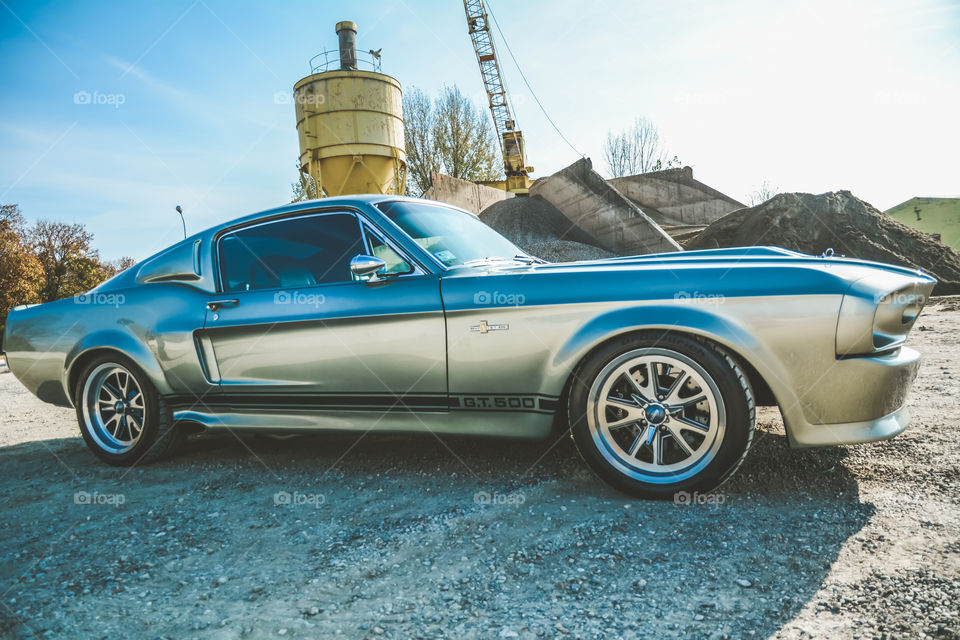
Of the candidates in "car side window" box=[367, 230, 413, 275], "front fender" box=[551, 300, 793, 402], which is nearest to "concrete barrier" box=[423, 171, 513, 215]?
"car side window" box=[367, 230, 413, 275]

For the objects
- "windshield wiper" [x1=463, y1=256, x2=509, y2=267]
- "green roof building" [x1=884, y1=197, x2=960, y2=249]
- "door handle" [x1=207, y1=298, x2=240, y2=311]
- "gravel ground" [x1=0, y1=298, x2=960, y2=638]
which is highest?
"green roof building" [x1=884, y1=197, x2=960, y2=249]

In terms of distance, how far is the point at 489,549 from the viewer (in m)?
2.39

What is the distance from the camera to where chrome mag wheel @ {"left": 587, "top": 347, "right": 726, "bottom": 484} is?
8.84 feet

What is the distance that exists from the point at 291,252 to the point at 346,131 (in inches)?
662

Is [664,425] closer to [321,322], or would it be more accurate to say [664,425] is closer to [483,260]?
[483,260]

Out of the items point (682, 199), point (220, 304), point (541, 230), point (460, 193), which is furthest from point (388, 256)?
point (682, 199)

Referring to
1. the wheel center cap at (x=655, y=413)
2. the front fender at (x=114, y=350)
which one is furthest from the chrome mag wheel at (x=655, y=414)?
the front fender at (x=114, y=350)

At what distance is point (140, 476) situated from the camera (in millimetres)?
3746

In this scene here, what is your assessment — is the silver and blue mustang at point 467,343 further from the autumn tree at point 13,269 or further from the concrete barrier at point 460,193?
the autumn tree at point 13,269

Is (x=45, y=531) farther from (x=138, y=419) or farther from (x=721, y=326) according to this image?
(x=721, y=326)

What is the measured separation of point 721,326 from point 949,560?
110 centimetres

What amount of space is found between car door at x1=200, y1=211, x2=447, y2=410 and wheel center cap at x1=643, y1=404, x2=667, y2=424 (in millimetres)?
998

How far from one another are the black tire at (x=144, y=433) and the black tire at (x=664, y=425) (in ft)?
8.77

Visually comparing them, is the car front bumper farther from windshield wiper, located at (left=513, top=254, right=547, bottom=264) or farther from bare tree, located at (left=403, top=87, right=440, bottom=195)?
bare tree, located at (left=403, top=87, right=440, bottom=195)
